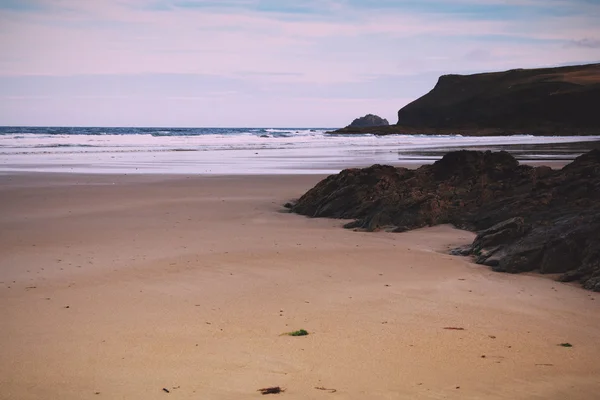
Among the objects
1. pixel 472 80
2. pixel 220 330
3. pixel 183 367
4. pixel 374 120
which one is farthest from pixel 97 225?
pixel 374 120

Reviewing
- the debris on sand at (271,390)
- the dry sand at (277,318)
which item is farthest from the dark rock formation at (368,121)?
the debris on sand at (271,390)

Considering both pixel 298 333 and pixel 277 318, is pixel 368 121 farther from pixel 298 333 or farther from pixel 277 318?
pixel 298 333

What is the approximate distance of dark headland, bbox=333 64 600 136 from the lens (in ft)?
241

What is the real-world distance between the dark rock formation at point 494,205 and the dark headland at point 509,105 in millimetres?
55600

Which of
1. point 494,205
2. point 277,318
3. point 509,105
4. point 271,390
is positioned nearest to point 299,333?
point 277,318

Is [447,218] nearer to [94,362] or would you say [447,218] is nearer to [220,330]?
[220,330]

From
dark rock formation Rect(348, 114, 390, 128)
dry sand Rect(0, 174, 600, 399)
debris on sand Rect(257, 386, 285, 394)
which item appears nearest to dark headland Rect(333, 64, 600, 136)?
dark rock formation Rect(348, 114, 390, 128)

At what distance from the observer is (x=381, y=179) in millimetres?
11055

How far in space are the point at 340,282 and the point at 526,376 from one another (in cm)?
265

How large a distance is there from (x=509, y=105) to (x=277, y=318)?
8458 cm

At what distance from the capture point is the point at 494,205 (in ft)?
31.1

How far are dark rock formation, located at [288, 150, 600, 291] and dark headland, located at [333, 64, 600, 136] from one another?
2189 inches

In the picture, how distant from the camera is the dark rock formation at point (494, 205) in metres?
6.78

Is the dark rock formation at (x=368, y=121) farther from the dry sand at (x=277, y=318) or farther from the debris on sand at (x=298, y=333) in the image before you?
the debris on sand at (x=298, y=333)
